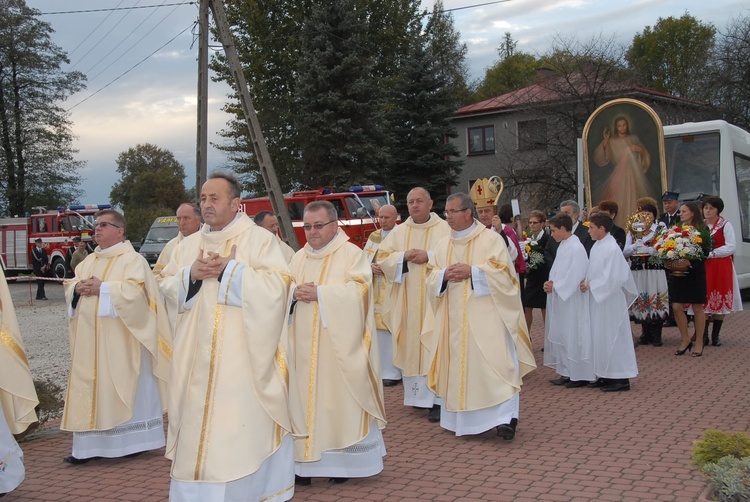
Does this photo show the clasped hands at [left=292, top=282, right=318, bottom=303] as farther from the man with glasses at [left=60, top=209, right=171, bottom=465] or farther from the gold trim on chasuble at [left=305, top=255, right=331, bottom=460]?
the man with glasses at [left=60, top=209, right=171, bottom=465]

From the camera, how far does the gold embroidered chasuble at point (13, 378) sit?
582cm

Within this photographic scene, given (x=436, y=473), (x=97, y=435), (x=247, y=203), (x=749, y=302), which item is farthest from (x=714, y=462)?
(x=247, y=203)

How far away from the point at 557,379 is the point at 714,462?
5272mm

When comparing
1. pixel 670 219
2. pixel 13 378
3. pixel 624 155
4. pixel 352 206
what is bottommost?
pixel 13 378

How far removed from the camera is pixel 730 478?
13.4 feet

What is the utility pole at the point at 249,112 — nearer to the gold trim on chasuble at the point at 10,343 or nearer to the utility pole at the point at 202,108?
the utility pole at the point at 202,108

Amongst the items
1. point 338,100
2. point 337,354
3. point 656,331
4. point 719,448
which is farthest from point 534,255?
point 338,100

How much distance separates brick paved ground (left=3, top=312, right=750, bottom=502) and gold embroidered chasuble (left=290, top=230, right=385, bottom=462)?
0.45m

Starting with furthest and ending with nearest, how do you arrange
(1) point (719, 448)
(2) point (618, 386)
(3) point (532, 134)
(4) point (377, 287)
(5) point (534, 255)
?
(3) point (532, 134) → (5) point (534, 255) → (4) point (377, 287) → (2) point (618, 386) → (1) point (719, 448)

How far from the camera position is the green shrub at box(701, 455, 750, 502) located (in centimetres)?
402

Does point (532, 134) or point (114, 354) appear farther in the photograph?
point (532, 134)

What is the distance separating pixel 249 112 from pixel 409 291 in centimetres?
892

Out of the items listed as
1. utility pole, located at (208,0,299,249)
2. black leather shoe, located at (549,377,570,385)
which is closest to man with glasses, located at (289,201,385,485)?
black leather shoe, located at (549,377,570,385)

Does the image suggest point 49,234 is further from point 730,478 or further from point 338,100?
point 730,478
